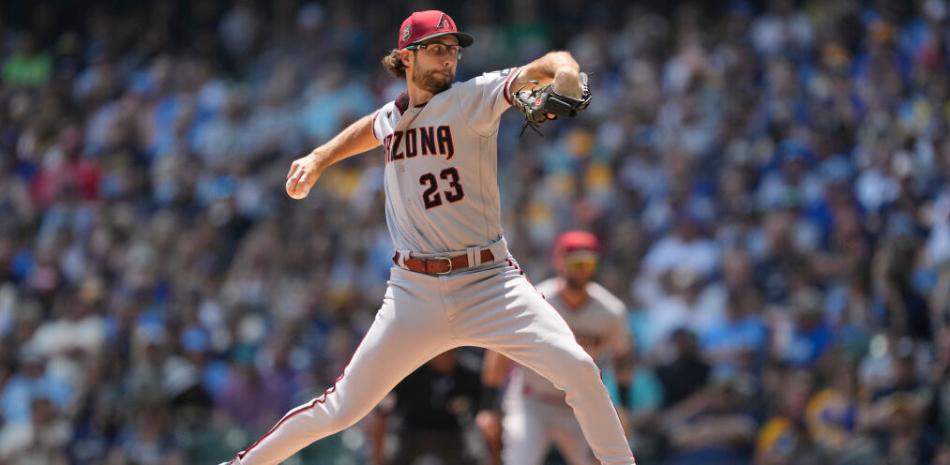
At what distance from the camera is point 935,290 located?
34.8ft

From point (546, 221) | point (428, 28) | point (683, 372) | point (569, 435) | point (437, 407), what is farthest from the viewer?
point (546, 221)

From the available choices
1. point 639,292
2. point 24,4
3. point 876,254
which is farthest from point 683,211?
point 24,4

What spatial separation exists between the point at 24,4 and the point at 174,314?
7.49 meters

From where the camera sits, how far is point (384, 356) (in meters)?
5.61

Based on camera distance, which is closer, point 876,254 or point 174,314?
point 876,254

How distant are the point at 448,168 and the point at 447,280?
48 centimetres

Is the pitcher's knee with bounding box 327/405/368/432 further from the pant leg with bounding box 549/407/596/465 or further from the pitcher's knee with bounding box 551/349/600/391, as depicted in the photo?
the pant leg with bounding box 549/407/596/465

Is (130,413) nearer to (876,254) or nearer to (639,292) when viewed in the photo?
(639,292)

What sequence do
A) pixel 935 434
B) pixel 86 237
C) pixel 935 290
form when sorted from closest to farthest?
1. pixel 935 434
2. pixel 935 290
3. pixel 86 237

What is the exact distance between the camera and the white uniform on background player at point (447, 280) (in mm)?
5543

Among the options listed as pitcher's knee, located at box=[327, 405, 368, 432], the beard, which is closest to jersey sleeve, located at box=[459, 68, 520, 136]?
the beard

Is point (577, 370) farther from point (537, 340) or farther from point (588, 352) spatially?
point (588, 352)

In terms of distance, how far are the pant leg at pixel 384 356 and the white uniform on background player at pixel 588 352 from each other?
2353 millimetres

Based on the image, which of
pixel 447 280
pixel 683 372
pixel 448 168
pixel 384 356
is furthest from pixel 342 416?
pixel 683 372
